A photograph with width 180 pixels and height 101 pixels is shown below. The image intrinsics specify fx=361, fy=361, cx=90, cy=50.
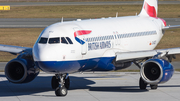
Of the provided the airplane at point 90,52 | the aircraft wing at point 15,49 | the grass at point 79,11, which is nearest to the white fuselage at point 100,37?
the airplane at point 90,52

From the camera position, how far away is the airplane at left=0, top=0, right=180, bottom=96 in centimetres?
1939

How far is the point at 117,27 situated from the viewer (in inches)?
988

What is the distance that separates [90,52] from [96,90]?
3782mm

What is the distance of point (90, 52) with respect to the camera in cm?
2130

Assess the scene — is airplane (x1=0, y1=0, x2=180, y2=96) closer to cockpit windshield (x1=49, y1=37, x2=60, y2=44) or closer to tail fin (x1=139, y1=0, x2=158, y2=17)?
cockpit windshield (x1=49, y1=37, x2=60, y2=44)

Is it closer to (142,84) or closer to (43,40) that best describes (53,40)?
(43,40)

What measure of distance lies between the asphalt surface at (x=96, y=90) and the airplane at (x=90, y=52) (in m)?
0.85

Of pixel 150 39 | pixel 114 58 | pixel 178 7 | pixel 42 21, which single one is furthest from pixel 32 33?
pixel 178 7

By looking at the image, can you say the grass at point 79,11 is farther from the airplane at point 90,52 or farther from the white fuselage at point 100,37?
the airplane at point 90,52

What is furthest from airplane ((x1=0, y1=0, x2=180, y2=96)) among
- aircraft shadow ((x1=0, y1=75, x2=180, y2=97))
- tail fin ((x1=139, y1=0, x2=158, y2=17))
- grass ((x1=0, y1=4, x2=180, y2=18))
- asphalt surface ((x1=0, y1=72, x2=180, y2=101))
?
grass ((x1=0, y1=4, x2=180, y2=18))

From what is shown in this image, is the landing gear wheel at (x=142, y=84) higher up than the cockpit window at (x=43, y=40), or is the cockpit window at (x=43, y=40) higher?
the cockpit window at (x=43, y=40)

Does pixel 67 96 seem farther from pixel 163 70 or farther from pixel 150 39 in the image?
pixel 150 39

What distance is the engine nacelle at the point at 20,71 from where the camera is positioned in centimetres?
2247

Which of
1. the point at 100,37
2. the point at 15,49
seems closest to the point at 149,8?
the point at 100,37
